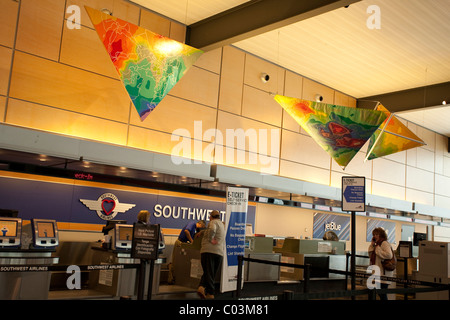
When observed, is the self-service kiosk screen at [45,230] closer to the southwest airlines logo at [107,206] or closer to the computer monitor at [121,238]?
the computer monitor at [121,238]

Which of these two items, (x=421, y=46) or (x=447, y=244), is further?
(x=421, y=46)

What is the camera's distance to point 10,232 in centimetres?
586

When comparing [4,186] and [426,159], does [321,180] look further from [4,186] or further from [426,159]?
[4,186]

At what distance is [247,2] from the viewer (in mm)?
8461

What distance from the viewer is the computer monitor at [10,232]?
577cm

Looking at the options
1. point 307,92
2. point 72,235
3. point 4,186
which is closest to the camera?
point 4,186

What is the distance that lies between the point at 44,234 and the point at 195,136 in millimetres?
4148

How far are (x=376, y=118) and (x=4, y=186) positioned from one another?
6381mm

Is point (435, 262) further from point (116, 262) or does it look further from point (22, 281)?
point (22, 281)

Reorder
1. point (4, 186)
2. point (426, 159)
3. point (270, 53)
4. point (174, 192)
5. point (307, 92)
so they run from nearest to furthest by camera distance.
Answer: point (4, 186)
point (174, 192)
point (270, 53)
point (307, 92)
point (426, 159)

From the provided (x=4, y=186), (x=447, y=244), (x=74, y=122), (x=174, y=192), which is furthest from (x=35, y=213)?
(x=447, y=244)

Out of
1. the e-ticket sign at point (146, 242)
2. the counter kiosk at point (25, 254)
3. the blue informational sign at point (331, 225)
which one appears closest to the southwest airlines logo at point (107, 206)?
the counter kiosk at point (25, 254)

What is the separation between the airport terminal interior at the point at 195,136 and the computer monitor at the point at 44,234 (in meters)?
0.03
